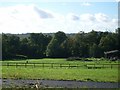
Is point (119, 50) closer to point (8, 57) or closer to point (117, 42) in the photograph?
point (117, 42)

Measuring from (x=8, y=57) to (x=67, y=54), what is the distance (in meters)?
A: 20.5

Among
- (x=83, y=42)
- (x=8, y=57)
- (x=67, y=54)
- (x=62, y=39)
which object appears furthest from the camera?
(x=62, y=39)

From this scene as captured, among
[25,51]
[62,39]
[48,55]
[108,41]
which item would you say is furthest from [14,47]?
[108,41]

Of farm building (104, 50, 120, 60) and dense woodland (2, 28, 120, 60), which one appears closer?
farm building (104, 50, 120, 60)

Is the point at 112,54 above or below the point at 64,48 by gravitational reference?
below

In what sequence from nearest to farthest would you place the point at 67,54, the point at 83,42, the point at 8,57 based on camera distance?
the point at 8,57 → the point at 67,54 → the point at 83,42

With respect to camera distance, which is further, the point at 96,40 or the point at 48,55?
the point at 96,40

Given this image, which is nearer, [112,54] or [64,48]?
[112,54]

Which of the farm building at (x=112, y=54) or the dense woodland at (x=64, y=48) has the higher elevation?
the dense woodland at (x=64, y=48)

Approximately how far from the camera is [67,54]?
111m

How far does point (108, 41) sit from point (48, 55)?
21.2 m

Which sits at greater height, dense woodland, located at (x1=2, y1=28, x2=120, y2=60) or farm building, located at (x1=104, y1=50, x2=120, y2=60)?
dense woodland, located at (x1=2, y1=28, x2=120, y2=60)

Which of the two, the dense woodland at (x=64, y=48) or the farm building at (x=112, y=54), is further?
the dense woodland at (x=64, y=48)

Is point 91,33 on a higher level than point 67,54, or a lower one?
higher
